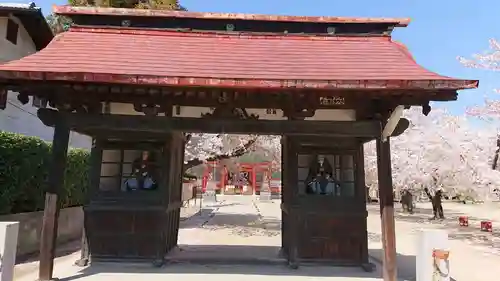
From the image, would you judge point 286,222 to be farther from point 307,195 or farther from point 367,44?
point 367,44

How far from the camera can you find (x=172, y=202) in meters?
7.62

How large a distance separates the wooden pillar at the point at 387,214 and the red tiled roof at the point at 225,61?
1.32 meters

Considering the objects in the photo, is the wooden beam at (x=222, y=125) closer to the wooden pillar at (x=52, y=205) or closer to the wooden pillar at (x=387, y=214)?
the wooden pillar at (x=52, y=205)

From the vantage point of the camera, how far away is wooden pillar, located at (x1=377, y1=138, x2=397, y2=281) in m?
5.76

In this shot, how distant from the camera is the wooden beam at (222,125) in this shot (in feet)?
19.6

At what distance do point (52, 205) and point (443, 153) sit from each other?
17.0m

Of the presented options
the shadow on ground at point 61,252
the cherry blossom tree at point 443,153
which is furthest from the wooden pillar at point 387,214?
the cherry blossom tree at point 443,153

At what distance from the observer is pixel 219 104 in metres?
6.11

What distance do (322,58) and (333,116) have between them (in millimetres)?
1093

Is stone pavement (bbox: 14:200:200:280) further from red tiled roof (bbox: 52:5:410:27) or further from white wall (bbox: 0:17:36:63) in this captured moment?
white wall (bbox: 0:17:36:63)

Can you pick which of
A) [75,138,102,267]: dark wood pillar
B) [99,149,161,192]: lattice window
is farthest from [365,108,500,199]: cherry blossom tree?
[75,138,102,267]: dark wood pillar

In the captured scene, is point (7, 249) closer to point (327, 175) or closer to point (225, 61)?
point (225, 61)

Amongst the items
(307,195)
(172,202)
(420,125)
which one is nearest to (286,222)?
(307,195)

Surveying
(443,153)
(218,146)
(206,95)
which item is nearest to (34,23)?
(218,146)
